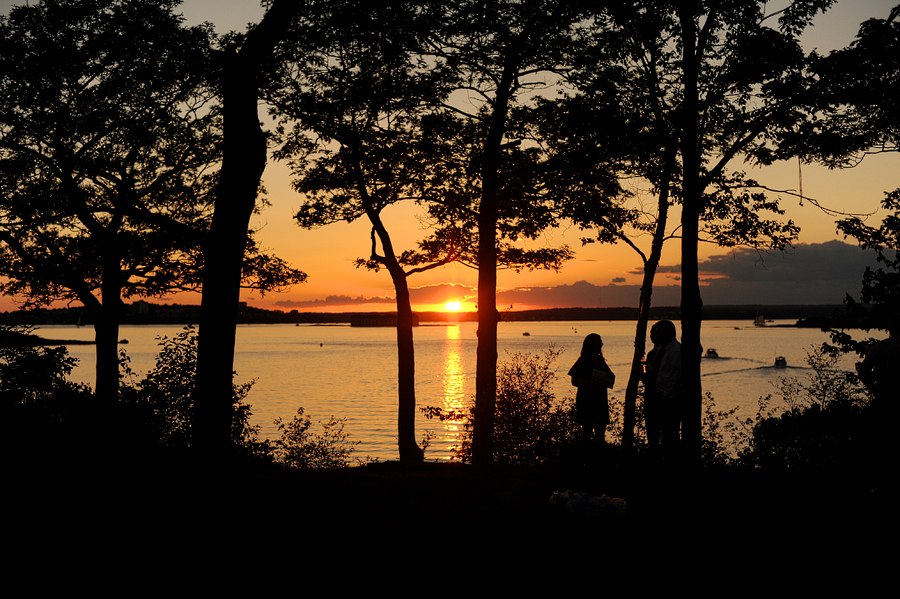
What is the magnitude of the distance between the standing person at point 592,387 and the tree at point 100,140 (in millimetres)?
8083

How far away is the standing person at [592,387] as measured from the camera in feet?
37.8

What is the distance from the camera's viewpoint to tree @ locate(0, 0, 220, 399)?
53.5 feet

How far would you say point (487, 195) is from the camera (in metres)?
14.1

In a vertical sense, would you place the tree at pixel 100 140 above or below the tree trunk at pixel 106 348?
above

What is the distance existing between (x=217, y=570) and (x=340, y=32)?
11.2 metres

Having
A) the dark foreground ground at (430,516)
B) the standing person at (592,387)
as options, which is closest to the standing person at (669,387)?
the standing person at (592,387)

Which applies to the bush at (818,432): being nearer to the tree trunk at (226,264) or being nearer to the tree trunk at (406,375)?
the tree trunk at (406,375)

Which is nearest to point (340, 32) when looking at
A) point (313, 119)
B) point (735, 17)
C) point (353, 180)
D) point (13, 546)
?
point (313, 119)

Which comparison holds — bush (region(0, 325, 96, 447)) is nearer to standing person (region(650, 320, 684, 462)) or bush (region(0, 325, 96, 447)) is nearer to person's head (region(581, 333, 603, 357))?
person's head (region(581, 333, 603, 357))

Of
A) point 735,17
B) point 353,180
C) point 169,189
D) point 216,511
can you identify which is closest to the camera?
point 216,511

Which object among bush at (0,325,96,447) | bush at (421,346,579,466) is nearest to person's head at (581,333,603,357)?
bush at (421,346,579,466)

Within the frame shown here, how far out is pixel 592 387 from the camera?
38.3 ft

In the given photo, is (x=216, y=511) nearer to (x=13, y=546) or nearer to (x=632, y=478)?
(x=13, y=546)

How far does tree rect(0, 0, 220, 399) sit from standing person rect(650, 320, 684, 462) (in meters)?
9.24
